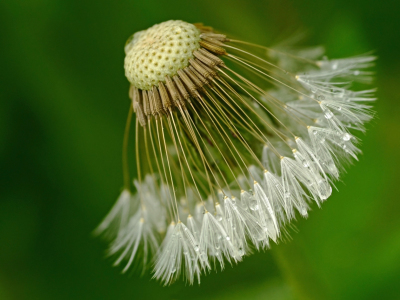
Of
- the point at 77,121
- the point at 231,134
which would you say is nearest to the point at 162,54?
the point at 231,134

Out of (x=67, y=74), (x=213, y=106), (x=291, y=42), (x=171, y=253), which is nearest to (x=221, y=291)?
(x=171, y=253)

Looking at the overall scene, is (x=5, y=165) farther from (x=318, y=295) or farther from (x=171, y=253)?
(x=318, y=295)

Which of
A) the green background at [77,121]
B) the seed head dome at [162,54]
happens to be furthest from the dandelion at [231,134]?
the green background at [77,121]

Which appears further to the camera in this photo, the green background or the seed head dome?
the green background

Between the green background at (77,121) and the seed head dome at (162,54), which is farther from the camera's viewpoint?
the green background at (77,121)

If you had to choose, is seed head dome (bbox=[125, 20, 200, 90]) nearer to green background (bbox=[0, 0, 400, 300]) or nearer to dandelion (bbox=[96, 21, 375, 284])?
dandelion (bbox=[96, 21, 375, 284])

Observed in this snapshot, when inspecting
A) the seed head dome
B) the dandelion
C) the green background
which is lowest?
the dandelion

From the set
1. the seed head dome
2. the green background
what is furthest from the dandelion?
the green background

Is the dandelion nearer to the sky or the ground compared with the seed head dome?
nearer to the ground

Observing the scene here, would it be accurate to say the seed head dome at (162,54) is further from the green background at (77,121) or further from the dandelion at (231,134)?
the green background at (77,121)
